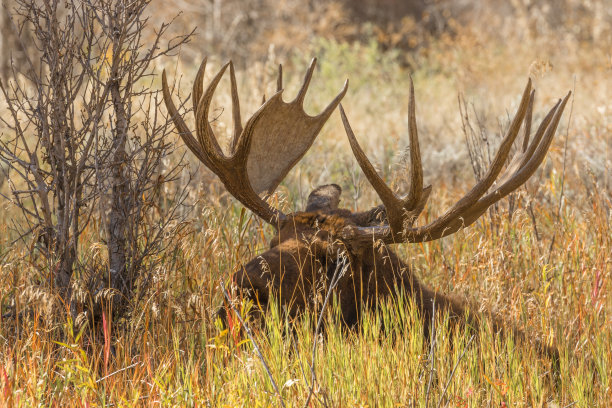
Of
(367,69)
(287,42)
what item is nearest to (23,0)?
(367,69)

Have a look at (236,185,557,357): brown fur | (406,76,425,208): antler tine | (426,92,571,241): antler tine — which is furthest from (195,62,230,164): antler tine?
(426,92,571,241): antler tine

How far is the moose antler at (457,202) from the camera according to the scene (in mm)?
3318

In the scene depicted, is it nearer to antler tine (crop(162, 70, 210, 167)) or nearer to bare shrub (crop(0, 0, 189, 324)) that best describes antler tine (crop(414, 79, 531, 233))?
antler tine (crop(162, 70, 210, 167))

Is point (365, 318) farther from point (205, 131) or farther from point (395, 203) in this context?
point (205, 131)

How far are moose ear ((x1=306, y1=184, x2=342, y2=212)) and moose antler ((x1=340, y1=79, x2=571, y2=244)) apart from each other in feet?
1.02

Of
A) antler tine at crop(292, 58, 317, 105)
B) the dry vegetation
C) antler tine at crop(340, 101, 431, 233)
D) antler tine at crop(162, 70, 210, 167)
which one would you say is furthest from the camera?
antler tine at crop(292, 58, 317, 105)

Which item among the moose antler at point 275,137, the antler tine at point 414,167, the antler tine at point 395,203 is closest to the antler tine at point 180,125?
the moose antler at point 275,137

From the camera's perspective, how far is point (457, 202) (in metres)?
3.45

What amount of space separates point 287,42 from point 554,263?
994 centimetres

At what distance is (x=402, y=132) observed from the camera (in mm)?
8633

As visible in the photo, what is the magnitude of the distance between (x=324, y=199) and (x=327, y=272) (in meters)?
0.43

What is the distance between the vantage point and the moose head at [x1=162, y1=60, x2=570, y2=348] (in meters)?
3.27

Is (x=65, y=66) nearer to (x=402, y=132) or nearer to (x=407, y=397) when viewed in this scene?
(x=407, y=397)

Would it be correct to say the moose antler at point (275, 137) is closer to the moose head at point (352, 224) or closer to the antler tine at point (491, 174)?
the moose head at point (352, 224)
